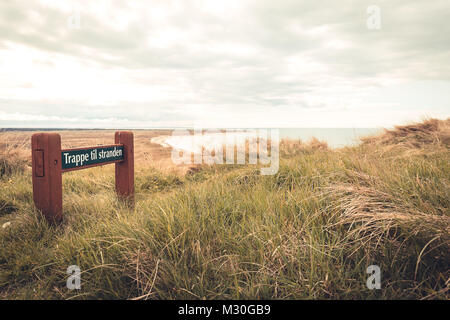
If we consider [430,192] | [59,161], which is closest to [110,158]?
[59,161]

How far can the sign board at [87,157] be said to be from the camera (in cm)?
324

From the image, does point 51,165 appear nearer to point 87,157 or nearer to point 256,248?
point 87,157

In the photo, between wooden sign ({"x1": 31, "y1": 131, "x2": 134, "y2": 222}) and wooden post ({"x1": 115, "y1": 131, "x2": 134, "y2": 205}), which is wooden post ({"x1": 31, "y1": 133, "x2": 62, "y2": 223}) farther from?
wooden post ({"x1": 115, "y1": 131, "x2": 134, "y2": 205})

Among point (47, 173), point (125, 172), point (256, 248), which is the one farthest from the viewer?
point (125, 172)

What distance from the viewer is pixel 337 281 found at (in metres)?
1.85

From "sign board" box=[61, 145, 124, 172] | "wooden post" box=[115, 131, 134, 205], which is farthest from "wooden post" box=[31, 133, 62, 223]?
"wooden post" box=[115, 131, 134, 205]

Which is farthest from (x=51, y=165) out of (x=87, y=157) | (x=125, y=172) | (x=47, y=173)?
(x=125, y=172)

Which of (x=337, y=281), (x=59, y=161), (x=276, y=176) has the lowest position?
(x=337, y=281)

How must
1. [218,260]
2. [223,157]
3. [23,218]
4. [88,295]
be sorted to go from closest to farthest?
[88,295] → [218,260] → [23,218] → [223,157]

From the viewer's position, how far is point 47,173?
10.0 ft

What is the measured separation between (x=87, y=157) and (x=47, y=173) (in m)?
0.50

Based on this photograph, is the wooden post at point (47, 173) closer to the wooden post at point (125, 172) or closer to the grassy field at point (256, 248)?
the grassy field at point (256, 248)
